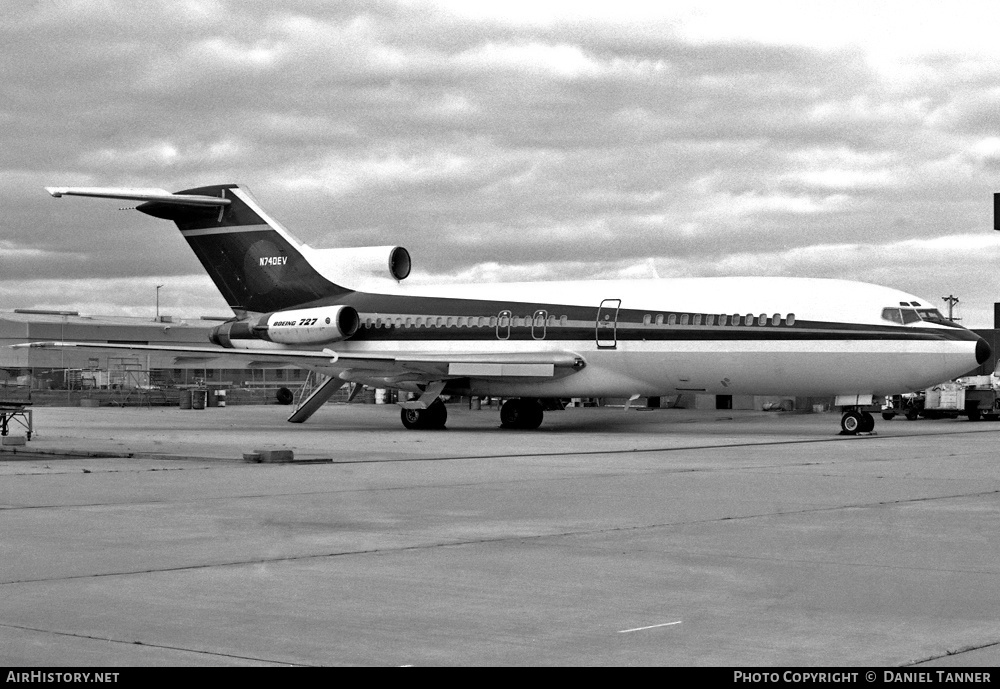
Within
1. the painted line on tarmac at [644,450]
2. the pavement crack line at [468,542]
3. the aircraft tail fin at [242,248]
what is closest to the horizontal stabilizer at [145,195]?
the aircraft tail fin at [242,248]

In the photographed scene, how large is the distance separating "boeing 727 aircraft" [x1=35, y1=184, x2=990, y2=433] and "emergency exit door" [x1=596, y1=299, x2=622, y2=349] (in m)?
0.04

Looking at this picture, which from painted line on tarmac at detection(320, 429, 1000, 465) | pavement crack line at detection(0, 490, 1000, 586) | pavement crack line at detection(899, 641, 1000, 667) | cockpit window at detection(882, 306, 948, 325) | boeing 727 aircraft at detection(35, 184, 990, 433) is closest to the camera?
pavement crack line at detection(899, 641, 1000, 667)

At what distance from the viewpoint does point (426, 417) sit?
35969 millimetres

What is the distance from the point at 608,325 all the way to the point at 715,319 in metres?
3.08

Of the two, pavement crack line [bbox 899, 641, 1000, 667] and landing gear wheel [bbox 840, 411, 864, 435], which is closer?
pavement crack line [bbox 899, 641, 1000, 667]

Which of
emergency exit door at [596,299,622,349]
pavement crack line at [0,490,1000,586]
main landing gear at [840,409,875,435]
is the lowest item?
pavement crack line at [0,490,1000,586]

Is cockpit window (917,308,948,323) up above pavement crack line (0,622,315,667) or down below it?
above

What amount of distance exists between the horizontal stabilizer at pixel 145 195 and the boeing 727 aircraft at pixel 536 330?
0.21 ft

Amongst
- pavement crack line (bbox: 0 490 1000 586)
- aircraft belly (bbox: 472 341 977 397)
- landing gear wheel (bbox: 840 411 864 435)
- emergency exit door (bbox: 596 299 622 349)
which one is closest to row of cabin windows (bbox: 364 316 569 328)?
emergency exit door (bbox: 596 299 622 349)

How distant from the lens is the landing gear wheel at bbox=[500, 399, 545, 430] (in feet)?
120

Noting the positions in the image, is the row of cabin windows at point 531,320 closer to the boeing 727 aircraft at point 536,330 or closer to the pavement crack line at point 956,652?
the boeing 727 aircraft at point 536,330

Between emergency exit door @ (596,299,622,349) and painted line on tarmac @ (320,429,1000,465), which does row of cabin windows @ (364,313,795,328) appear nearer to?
emergency exit door @ (596,299,622,349)

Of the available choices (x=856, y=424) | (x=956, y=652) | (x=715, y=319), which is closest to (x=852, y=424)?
(x=856, y=424)

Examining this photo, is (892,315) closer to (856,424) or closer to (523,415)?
(856,424)
